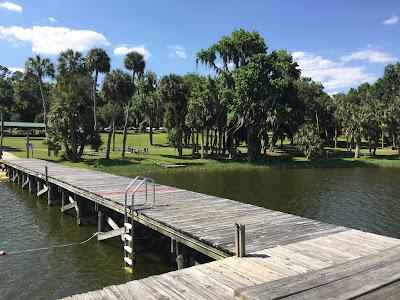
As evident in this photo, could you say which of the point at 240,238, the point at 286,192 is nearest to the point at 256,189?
the point at 286,192

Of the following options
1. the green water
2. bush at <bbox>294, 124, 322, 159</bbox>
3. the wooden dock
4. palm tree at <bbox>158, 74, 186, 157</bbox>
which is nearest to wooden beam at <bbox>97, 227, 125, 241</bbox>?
the wooden dock

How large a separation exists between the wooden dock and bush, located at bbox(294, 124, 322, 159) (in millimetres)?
49358

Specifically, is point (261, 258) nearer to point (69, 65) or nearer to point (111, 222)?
point (111, 222)

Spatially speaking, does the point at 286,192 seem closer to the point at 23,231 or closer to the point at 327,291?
the point at 23,231

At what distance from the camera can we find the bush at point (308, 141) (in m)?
65.4

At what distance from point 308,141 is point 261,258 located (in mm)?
57227

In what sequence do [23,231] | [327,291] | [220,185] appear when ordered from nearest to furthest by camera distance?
[327,291] < [23,231] < [220,185]

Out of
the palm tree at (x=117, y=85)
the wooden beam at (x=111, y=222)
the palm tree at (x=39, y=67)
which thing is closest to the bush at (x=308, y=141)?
the palm tree at (x=117, y=85)

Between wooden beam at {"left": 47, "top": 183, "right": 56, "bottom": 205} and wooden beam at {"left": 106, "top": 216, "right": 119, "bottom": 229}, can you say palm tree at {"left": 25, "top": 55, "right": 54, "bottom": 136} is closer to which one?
wooden beam at {"left": 47, "top": 183, "right": 56, "bottom": 205}

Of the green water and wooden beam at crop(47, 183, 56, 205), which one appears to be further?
wooden beam at crop(47, 183, 56, 205)

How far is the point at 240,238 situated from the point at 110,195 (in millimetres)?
10994

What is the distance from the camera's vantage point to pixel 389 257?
10.2 metres

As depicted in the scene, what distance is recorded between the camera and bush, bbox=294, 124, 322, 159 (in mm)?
65438

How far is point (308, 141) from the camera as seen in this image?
216 feet
